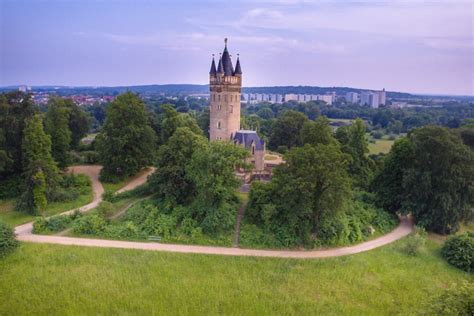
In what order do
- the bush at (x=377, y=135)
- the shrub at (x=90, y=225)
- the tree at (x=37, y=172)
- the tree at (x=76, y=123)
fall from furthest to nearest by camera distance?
the bush at (x=377, y=135)
the tree at (x=76, y=123)
the tree at (x=37, y=172)
the shrub at (x=90, y=225)

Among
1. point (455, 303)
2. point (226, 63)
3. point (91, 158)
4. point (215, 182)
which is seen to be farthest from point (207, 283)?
point (91, 158)

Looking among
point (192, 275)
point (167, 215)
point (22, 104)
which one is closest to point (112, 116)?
point (22, 104)

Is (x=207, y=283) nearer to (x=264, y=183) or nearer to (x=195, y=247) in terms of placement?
(x=195, y=247)

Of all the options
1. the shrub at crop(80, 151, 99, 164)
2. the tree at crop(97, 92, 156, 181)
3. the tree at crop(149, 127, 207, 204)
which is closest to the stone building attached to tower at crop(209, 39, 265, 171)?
the tree at crop(149, 127, 207, 204)

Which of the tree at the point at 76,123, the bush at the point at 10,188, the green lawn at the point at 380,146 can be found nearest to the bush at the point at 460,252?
the bush at the point at 10,188

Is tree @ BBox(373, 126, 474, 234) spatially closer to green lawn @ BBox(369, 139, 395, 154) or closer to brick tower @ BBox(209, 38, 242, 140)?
brick tower @ BBox(209, 38, 242, 140)

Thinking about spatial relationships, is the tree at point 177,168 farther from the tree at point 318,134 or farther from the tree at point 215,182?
the tree at point 318,134

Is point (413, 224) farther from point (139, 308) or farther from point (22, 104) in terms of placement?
point (22, 104)
